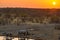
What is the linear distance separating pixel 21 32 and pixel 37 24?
0.16 metres

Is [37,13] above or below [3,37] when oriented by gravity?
above

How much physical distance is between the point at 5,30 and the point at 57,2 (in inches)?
21.3

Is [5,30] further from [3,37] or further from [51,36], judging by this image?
[51,36]

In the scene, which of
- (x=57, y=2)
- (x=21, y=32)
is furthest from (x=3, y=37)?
(x=57, y=2)

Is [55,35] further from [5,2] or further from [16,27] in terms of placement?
[5,2]

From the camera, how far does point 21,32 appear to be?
3.62ft

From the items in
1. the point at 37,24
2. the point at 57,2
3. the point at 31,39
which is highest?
the point at 57,2

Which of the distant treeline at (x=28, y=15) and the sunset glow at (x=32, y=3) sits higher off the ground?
the sunset glow at (x=32, y=3)

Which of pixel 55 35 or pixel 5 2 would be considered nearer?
pixel 55 35

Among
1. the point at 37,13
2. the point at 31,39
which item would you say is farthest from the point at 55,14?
the point at 31,39

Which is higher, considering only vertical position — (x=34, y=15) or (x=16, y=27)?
(x=34, y=15)

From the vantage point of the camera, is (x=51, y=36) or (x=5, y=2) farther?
(x=5, y=2)

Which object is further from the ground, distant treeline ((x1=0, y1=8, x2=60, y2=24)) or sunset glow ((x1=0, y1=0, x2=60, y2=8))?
sunset glow ((x1=0, y1=0, x2=60, y2=8))

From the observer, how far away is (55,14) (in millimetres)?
1064
